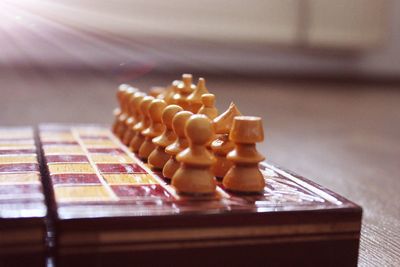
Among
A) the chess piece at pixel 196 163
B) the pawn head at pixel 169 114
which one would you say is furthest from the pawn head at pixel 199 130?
the pawn head at pixel 169 114

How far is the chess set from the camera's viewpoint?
2.05 feet

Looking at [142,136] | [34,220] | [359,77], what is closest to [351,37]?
[359,77]

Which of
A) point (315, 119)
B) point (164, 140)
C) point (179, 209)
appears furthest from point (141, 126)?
point (315, 119)

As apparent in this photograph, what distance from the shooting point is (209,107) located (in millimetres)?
896

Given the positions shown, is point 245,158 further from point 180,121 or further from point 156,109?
point 156,109

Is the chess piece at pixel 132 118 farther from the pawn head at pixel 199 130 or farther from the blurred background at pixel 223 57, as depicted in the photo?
the blurred background at pixel 223 57

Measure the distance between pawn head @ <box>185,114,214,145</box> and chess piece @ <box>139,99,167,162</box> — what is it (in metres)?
0.21

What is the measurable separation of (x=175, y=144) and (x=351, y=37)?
4.78 metres

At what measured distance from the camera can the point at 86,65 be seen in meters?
4.66

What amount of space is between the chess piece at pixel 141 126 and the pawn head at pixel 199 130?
29 cm

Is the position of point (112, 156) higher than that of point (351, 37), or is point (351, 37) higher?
point (351, 37)

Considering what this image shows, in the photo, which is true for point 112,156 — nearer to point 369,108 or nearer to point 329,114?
point 329,114

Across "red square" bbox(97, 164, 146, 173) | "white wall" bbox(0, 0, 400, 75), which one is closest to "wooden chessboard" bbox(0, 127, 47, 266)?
"red square" bbox(97, 164, 146, 173)

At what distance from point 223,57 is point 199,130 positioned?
14.6ft
